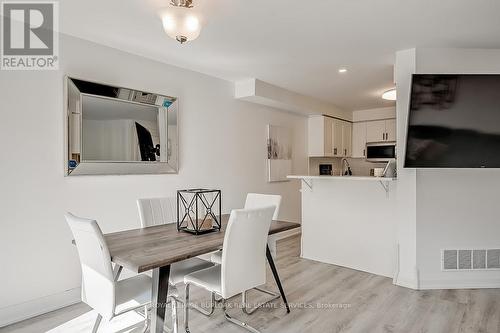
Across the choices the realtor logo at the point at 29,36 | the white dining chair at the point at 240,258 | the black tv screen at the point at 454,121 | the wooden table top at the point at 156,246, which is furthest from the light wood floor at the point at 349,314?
the realtor logo at the point at 29,36

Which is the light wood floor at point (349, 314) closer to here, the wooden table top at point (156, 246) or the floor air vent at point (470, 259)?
the floor air vent at point (470, 259)

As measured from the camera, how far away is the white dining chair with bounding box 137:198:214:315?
2.38 m

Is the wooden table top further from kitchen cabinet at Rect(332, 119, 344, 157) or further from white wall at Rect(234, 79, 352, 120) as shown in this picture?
kitchen cabinet at Rect(332, 119, 344, 157)

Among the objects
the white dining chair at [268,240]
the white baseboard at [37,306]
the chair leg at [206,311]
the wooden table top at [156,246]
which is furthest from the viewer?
the white dining chair at [268,240]

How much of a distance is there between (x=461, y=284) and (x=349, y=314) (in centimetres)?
136

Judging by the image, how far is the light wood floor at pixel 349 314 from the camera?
7.64ft

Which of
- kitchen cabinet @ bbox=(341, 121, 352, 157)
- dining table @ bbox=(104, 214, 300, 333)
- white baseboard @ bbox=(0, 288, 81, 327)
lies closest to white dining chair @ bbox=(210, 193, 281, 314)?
dining table @ bbox=(104, 214, 300, 333)

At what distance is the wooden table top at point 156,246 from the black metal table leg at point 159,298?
13 cm

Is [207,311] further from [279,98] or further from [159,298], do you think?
[279,98]

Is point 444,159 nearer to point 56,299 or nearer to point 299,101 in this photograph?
point 299,101

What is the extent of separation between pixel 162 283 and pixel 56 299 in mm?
1434

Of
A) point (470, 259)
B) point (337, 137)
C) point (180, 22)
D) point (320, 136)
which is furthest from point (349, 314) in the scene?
point (337, 137)

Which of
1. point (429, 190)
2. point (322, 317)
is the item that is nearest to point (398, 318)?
point (322, 317)

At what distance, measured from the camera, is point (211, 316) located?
8.23ft
